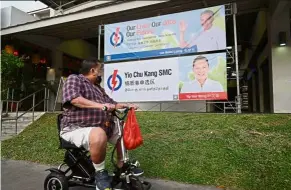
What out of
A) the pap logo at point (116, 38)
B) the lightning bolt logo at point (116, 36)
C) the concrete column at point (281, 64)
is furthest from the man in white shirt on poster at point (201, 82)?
the concrete column at point (281, 64)

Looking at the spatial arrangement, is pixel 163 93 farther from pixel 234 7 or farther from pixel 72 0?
pixel 72 0

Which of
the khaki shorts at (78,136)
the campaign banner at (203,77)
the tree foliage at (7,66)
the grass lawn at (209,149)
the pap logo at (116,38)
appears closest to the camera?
the khaki shorts at (78,136)

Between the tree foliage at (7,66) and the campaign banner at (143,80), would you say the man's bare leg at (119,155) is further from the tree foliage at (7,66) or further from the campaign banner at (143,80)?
the tree foliage at (7,66)

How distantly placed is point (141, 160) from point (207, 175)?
4.13 ft

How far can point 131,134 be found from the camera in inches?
121

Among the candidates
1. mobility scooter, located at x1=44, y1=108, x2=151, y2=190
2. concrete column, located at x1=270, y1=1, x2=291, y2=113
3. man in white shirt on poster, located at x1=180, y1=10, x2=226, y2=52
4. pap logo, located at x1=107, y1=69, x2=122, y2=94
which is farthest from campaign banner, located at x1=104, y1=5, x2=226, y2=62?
mobility scooter, located at x1=44, y1=108, x2=151, y2=190

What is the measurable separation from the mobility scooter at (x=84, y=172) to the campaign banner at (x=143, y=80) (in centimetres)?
467

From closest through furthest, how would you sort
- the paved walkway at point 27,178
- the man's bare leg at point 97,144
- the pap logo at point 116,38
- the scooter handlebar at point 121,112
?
the man's bare leg at point 97,144 → the scooter handlebar at point 121,112 → the paved walkway at point 27,178 → the pap logo at point 116,38

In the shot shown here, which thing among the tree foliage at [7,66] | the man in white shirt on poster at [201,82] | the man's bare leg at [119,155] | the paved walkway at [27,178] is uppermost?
the tree foliage at [7,66]

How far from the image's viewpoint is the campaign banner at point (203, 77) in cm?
722

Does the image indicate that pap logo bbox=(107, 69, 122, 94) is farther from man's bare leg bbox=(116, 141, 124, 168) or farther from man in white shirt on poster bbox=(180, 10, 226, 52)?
man's bare leg bbox=(116, 141, 124, 168)

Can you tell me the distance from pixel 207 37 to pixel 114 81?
10.3 ft

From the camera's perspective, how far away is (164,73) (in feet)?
25.8

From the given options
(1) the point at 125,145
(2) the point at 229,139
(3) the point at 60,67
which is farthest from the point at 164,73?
(3) the point at 60,67
